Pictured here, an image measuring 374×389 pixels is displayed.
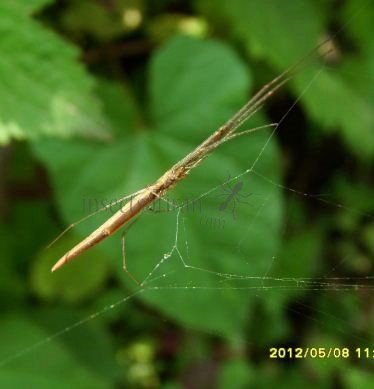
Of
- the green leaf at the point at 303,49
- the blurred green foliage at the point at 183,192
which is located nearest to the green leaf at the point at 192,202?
the blurred green foliage at the point at 183,192

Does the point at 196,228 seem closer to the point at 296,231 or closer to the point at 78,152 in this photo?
the point at 78,152

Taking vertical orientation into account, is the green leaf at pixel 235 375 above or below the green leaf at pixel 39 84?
below

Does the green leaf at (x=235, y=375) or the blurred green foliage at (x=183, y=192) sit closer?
the blurred green foliage at (x=183, y=192)

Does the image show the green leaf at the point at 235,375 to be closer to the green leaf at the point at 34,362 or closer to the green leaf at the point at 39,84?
the green leaf at the point at 34,362

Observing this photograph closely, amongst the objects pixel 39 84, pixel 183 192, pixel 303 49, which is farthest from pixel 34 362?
pixel 303 49

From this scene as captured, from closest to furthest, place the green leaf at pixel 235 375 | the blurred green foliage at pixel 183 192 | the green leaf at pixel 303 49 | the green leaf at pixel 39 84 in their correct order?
the green leaf at pixel 39 84, the blurred green foliage at pixel 183 192, the green leaf at pixel 303 49, the green leaf at pixel 235 375

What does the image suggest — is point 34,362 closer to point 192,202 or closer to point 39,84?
point 192,202

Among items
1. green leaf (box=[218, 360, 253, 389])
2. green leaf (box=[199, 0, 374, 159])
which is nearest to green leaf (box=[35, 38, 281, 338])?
green leaf (box=[199, 0, 374, 159])
